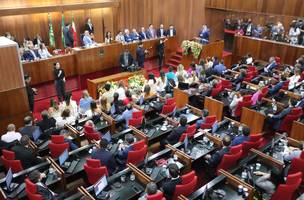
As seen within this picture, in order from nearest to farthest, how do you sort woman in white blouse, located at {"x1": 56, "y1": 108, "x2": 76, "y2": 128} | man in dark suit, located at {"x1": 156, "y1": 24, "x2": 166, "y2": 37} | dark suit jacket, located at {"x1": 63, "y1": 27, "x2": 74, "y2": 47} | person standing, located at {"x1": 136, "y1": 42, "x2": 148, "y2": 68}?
woman in white blouse, located at {"x1": 56, "y1": 108, "x2": 76, "y2": 128}
person standing, located at {"x1": 136, "y1": 42, "x2": 148, "y2": 68}
dark suit jacket, located at {"x1": 63, "y1": 27, "x2": 74, "y2": 47}
man in dark suit, located at {"x1": 156, "y1": 24, "x2": 166, "y2": 37}

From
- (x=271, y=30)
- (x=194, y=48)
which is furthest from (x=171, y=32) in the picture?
(x=271, y=30)

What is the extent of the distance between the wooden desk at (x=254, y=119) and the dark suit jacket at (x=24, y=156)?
6.13 meters

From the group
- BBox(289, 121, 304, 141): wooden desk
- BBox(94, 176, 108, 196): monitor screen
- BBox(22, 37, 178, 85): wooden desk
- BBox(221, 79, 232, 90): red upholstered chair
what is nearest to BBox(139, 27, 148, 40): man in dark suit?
BBox(22, 37, 178, 85): wooden desk

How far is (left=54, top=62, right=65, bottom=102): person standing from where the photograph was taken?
35.9ft

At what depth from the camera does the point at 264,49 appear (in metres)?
15.1

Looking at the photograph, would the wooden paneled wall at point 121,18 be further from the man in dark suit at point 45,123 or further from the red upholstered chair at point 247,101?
the red upholstered chair at point 247,101

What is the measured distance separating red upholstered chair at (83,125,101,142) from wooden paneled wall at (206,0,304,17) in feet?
40.5

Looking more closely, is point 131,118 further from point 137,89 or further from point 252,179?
point 252,179

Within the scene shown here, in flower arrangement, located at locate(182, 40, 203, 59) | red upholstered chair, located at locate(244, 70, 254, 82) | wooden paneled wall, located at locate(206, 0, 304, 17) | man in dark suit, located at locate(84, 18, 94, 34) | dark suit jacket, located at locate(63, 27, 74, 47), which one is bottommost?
red upholstered chair, located at locate(244, 70, 254, 82)

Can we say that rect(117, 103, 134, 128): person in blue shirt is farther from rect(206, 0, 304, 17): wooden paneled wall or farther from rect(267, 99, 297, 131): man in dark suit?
rect(206, 0, 304, 17): wooden paneled wall

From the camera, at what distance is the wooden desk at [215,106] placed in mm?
9766

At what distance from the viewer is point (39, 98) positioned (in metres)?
11.9

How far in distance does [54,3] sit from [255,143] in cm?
1069

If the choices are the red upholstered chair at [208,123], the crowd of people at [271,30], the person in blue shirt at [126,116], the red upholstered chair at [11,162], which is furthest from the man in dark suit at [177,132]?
the crowd of people at [271,30]
